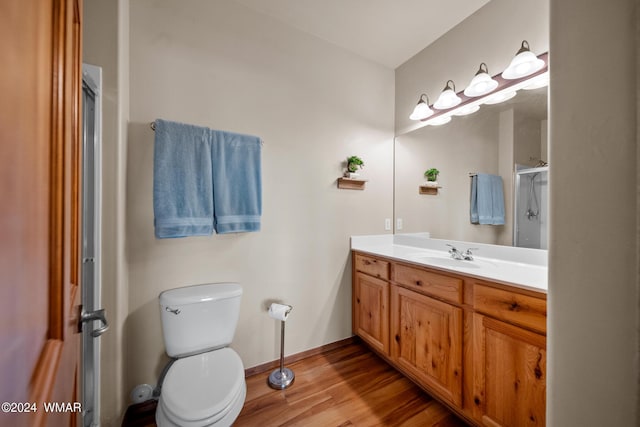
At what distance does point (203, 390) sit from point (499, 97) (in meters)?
2.45

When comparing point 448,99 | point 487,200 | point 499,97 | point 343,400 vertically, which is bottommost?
point 343,400

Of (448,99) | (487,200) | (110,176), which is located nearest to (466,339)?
(487,200)

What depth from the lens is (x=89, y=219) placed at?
1.08 metres

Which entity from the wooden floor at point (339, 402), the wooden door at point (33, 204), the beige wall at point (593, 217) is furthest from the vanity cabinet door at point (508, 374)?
the wooden door at point (33, 204)

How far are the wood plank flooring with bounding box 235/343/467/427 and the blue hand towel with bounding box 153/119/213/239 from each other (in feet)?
3.68

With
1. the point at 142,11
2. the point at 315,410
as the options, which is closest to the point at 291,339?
the point at 315,410

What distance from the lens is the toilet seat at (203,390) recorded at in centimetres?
98

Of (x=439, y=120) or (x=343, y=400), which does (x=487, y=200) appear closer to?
(x=439, y=120)

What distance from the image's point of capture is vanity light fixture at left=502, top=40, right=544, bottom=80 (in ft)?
4.53

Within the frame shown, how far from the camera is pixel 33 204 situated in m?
0.30

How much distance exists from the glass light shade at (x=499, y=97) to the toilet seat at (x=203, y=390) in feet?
7.64

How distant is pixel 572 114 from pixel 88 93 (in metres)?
1.65

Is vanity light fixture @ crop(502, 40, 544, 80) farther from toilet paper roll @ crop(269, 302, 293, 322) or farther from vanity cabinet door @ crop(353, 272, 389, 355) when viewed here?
toilet paper roll @ crop(269, 302, 293, 322)

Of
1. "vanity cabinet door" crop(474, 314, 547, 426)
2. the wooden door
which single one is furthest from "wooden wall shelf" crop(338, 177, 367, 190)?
the wooden door
